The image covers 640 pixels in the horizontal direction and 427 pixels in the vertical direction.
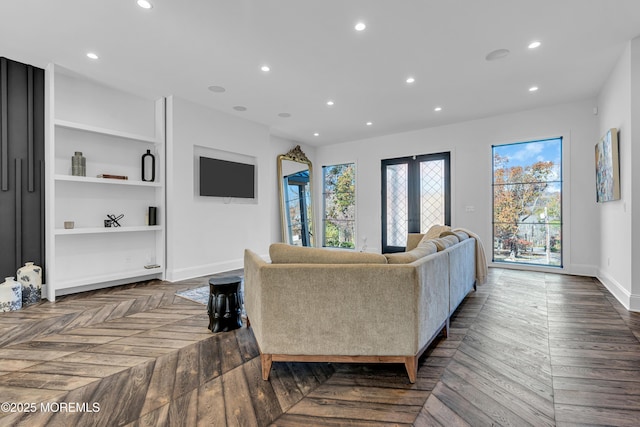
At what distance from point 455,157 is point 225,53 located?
4.76m

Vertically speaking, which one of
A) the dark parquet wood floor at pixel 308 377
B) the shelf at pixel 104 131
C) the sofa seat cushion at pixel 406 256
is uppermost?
the shelf at pixel 104 131

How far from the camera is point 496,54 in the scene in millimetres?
3502

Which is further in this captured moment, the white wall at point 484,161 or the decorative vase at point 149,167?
the white wall at point 484,161

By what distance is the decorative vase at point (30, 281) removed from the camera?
364 centimetres

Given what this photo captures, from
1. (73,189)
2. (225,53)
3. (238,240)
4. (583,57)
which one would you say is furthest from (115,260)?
(583,57)

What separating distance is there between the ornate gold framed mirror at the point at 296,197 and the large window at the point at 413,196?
192 cm

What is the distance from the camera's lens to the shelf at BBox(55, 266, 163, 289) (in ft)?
13.2

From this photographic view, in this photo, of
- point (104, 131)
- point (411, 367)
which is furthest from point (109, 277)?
point (411, 367)

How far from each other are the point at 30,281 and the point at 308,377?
377cm

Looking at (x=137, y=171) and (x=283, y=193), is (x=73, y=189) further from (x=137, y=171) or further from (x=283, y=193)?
(x=283, y=193)

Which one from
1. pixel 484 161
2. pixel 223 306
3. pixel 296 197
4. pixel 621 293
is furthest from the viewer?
pixel 296 197

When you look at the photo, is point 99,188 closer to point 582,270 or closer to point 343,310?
point 343,310

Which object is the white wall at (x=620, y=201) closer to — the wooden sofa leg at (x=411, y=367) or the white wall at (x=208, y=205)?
the wooden sofa leg at (x=411, y=367)

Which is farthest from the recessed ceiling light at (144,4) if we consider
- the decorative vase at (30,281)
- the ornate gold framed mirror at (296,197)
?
the ornate gold framed mirror at (296,197)
